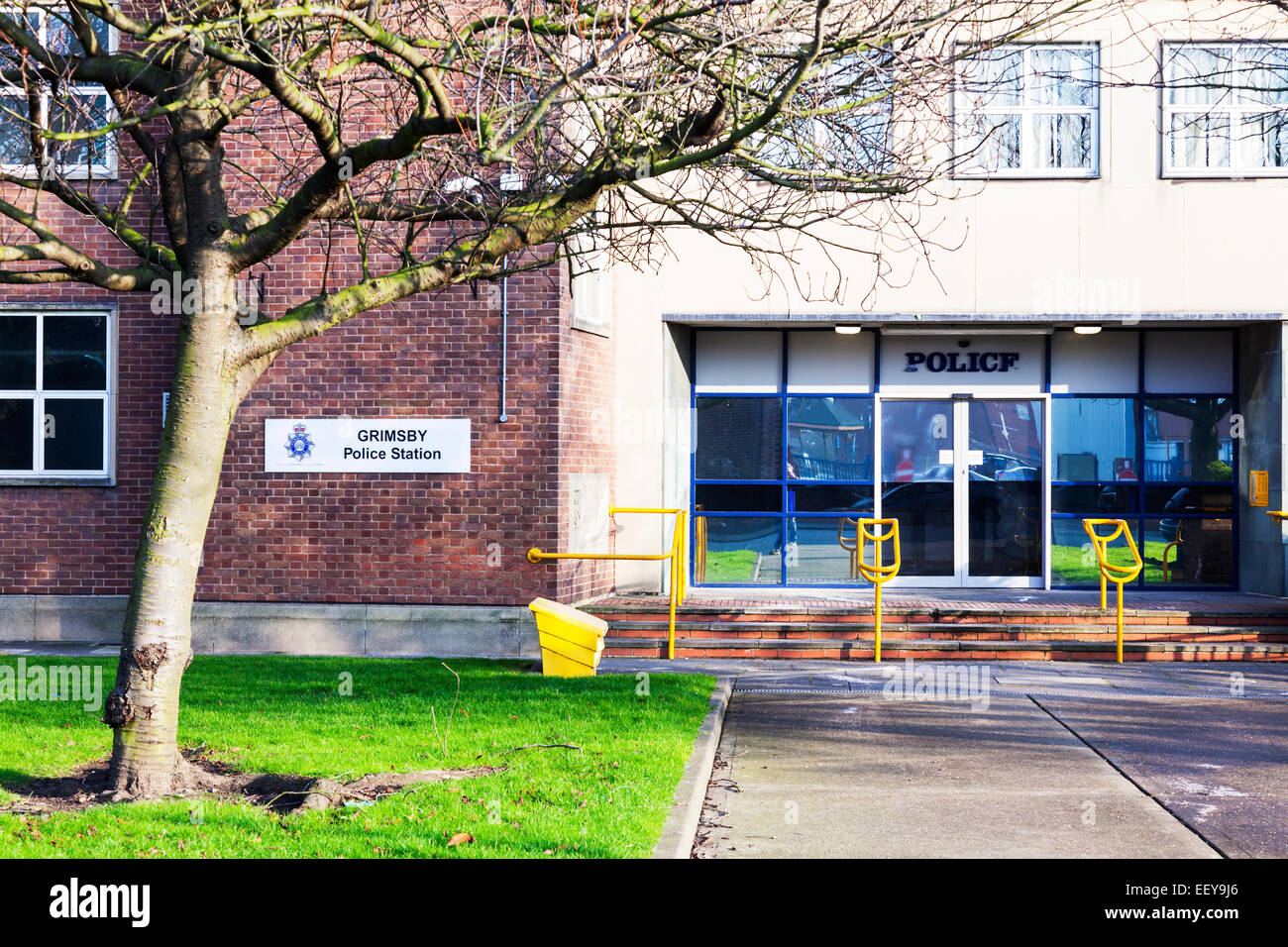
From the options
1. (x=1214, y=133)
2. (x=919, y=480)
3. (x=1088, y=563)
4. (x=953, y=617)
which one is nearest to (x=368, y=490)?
(x=953, y=617)

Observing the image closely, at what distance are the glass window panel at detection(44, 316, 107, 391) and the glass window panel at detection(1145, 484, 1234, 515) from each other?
12383 millimetres

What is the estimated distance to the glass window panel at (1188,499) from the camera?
15898 mm

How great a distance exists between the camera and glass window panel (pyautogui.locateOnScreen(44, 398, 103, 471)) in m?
13.9

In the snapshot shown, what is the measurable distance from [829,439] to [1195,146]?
5.41m

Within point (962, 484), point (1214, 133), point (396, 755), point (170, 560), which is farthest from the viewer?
point (962, 484)

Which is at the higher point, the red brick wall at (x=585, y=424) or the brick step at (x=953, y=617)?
the red brick wall at (x=585, y=424)

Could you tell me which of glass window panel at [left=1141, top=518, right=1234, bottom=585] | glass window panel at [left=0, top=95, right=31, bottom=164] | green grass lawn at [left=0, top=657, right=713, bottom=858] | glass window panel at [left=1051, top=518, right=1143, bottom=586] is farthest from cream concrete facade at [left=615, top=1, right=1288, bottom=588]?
glass window panel at [left=0, top=95, right=31, bottom=164]

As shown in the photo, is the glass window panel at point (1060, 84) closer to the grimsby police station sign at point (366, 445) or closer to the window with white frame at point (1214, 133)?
the window with white frame at point (1214, 133)

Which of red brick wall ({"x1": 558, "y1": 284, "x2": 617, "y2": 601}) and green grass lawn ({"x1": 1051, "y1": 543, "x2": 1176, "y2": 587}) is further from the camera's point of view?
green grass lawn ({"x1": 1051, "y1": 543, "x2": 1176, "y2": 587})

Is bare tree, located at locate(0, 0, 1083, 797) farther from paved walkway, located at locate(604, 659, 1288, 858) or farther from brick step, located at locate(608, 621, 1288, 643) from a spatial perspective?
brick step, located at locate(608, 621, 1288, 643)

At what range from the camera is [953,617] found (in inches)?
533

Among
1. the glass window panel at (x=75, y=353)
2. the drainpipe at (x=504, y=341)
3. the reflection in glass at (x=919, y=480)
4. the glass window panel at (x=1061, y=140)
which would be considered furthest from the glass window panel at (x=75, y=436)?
the glass window panel at (x=1061, y=140)

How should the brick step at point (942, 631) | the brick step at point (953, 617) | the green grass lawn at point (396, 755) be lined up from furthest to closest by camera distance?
the brick step at point (953, 617)
the brick step at point (942, 631)
the green grass lawn at point (396, 755)

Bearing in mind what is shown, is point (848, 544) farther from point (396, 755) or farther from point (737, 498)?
point (396, 755)
